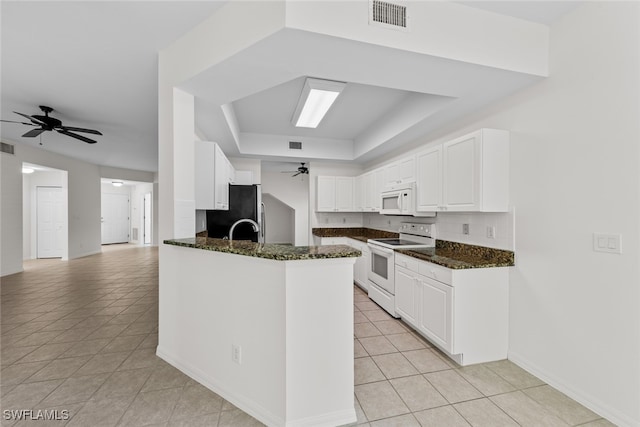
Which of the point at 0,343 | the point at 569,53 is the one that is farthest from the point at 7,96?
the point at 569,53

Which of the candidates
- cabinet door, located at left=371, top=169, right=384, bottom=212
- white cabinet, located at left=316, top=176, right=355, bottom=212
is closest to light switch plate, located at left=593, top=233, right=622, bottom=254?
cabinet door, located at left=371, top=169, right=384, bottom=212

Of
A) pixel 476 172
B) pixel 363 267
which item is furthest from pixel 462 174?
pixel 363 267

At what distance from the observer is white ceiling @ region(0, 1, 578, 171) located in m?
1.90

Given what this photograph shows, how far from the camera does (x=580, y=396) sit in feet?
6.18

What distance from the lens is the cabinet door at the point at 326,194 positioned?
5.34 m

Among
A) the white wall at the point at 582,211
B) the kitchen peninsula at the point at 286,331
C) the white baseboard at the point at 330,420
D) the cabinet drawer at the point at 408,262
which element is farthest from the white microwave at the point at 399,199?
the white baseboard at the point at 330,420

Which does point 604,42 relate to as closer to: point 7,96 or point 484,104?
point 484,104

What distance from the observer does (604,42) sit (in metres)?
1.79

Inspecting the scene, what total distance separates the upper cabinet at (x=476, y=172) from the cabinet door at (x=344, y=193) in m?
2.61

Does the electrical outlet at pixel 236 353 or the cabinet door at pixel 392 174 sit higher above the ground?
the cabinet door at pixel 392 174

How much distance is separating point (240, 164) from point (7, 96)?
309 cm

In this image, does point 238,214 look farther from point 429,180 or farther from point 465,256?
point 465,256

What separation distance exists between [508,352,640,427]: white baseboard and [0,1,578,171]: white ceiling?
238 centimetres

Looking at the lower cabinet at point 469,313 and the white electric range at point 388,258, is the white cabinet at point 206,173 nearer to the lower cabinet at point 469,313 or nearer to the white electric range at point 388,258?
the white electric range at point 388,258
